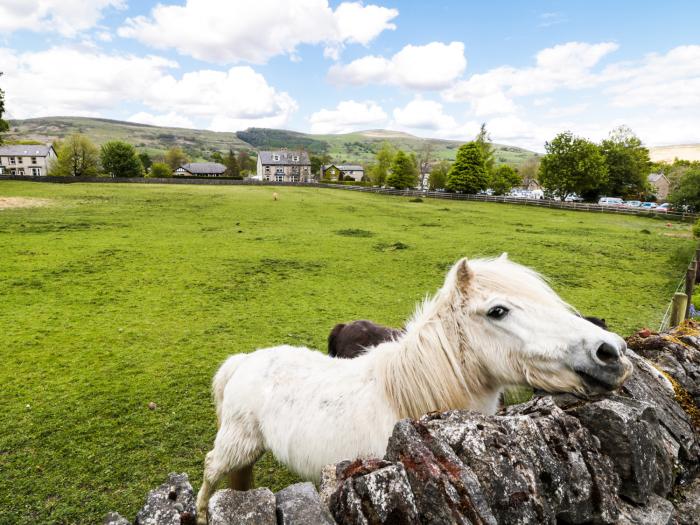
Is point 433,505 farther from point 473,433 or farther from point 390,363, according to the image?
point 390,363

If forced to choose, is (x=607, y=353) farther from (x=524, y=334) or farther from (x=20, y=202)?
(x=20, y=202)

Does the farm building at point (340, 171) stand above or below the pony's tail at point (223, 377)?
above

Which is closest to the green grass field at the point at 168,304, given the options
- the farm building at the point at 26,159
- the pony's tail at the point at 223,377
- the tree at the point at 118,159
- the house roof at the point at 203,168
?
the pony's tail at the point at 223,377

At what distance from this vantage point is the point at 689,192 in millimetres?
34188

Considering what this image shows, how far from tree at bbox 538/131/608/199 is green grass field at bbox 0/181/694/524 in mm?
26273

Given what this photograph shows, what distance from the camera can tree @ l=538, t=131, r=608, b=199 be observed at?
4681 cm

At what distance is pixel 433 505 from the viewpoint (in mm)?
1410

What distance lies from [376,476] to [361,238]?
692 inches

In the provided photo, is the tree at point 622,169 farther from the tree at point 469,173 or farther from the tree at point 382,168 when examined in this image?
the tree at point 382,168

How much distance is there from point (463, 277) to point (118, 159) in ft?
273

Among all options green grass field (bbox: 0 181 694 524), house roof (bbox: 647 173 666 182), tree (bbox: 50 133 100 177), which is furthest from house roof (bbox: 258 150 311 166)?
green grass field (bbox: 0 181 694 524)

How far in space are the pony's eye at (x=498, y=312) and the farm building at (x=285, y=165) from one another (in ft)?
363

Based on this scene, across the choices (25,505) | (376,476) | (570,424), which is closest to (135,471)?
(25,505)

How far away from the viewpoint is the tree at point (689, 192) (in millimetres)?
34000
